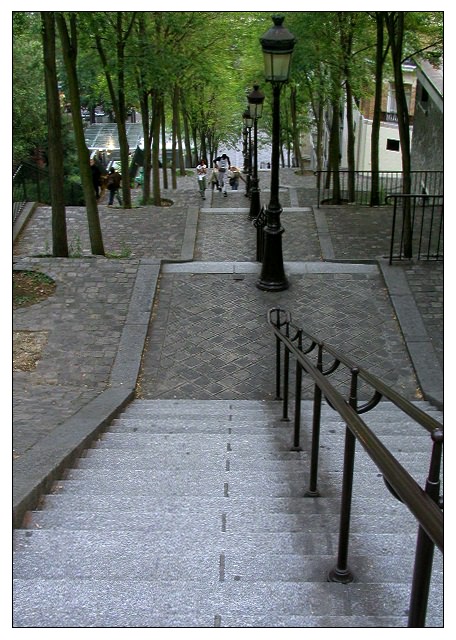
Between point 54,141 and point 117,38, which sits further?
point 117,38

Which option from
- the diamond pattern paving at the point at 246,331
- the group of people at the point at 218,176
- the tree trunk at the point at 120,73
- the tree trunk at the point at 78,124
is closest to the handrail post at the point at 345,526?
the diamond pattern paving at the point at 246,331

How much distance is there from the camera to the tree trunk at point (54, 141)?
10.7 meters

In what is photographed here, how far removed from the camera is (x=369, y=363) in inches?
330

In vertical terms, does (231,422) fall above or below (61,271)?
below

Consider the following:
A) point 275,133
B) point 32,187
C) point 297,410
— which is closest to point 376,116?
point 275,133

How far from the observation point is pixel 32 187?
1944 cm

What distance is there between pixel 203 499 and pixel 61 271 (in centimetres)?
782

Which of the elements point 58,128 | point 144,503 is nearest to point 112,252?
point 58,128

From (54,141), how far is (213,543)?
967cm

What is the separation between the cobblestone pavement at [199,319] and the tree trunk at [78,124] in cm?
67

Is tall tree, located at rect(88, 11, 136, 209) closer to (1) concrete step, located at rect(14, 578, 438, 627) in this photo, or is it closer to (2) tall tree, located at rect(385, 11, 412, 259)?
(2) tall tree, located at rect(385, 11, 412, 259)

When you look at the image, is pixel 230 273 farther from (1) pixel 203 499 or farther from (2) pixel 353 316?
(1) pixel 203 499

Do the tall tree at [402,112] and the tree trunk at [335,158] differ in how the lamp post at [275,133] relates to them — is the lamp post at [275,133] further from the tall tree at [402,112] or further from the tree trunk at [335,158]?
the tree trunk at [335,158]

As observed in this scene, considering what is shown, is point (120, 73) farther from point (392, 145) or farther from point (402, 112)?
point (392, 145)
